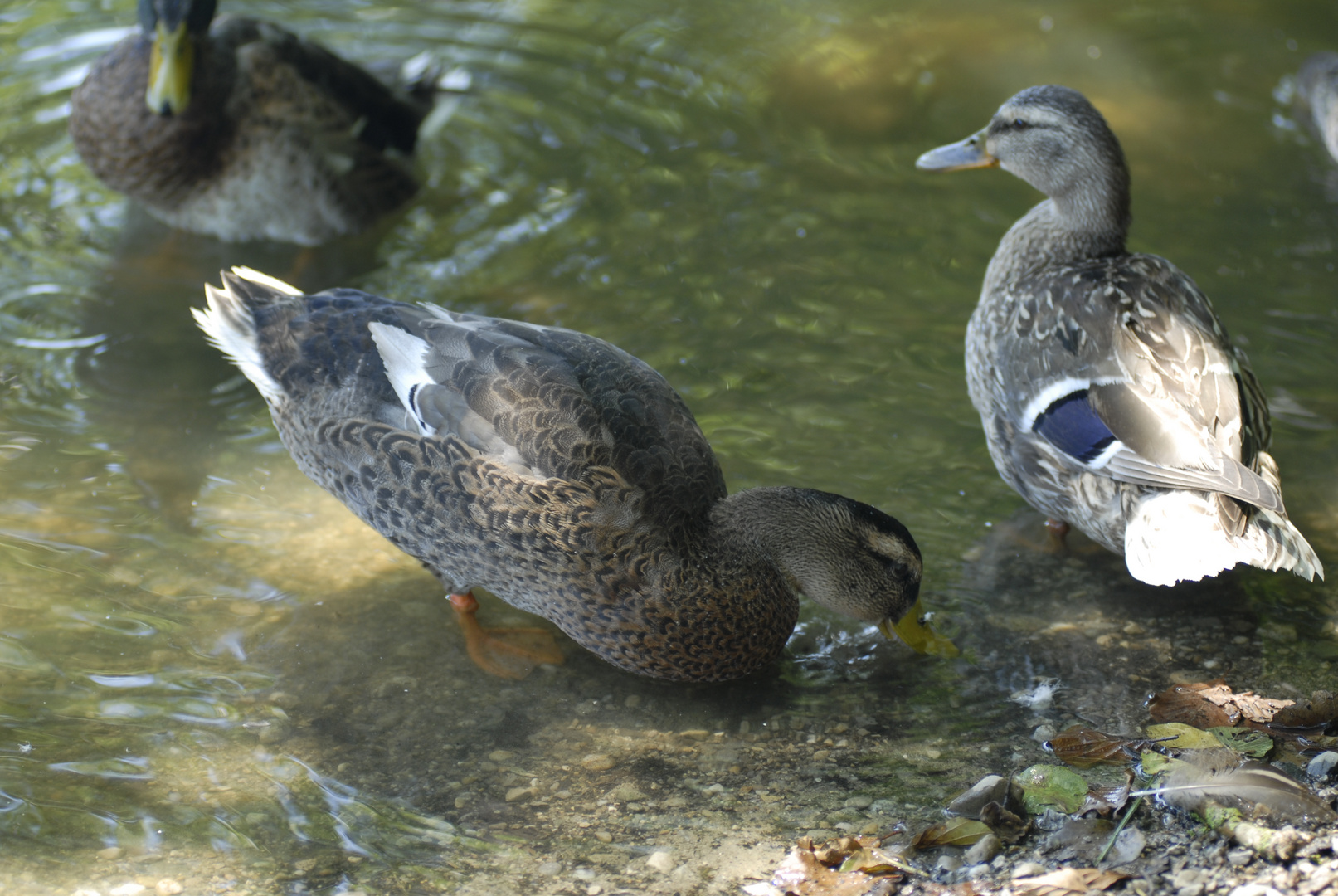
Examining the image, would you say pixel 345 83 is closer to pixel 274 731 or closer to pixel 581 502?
pixel 581 502

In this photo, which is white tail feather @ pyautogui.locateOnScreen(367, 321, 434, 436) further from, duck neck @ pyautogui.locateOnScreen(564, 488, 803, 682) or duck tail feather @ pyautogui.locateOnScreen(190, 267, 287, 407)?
duck neck @ pyautogui.locateOnScreen(564, 488, 803, 682)

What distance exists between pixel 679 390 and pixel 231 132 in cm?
271

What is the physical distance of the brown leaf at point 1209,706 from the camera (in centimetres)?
344

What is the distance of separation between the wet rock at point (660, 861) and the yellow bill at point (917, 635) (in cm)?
116

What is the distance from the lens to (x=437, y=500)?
3750 millimetres

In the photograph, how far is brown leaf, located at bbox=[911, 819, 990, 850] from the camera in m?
2.98

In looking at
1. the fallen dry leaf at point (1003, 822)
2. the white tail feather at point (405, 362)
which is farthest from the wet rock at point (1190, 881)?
the white tail feather at point (405, 362)

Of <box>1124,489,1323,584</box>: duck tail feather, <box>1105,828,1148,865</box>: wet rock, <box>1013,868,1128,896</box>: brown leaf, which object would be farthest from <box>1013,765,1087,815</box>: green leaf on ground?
<box>1124,489,1323,584</box>: duck tail feather

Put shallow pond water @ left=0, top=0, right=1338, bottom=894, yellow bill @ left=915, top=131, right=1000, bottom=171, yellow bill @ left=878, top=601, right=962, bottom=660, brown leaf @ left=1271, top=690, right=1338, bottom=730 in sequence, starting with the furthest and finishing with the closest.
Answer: yellow bill @ left=915, top=131, right=1000, bottom=171 < yellow bill @ left=878, top=601, right=962, bottom=660 < brown leaf @ left=1271, top=690, right=1338, bottom=730 < shallow pond water @ left=0, top=0, right=1338, bottom=894

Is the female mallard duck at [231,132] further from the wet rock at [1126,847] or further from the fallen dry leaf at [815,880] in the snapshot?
the wet rock at [1126,847]

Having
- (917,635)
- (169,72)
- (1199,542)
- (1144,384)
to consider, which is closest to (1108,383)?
(1144,384)

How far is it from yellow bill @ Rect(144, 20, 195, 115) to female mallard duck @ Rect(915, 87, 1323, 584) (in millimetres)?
3724

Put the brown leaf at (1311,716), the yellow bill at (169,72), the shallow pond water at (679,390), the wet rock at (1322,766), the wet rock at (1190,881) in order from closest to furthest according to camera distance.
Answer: the wet rock at (1190,881) → the wet rock at (1322,766) → the shallow pond water at (679,390) → the brown leaf at (1311,716) → the yellow bill at (169,72)

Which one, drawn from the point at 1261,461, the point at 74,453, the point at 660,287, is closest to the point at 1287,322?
the point at 1261,461
